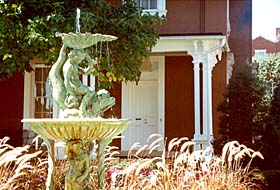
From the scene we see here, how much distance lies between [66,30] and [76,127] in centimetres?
419

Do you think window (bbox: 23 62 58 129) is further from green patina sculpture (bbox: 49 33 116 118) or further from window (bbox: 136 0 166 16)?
green patina sculpture (bbox: 49 33 116 118)

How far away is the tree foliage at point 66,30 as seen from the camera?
10680 millimetres

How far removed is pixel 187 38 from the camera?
14.6m

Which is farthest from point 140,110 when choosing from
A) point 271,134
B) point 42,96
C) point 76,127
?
point 76,127

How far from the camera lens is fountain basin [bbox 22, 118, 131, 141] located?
6.96 m

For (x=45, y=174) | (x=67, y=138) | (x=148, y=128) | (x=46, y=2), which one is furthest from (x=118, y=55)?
(x=148, y=128)

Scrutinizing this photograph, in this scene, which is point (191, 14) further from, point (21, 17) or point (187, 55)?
point (21, 17)

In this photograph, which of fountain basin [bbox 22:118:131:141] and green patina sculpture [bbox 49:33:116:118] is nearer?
fountain basin [bbox 22:118:131:141]

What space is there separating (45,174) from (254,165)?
5.59 meters

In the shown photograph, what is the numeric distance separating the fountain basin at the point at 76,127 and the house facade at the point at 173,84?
7.46 meters

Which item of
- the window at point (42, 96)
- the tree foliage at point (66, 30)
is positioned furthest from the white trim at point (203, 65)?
the window at point (42, 96)

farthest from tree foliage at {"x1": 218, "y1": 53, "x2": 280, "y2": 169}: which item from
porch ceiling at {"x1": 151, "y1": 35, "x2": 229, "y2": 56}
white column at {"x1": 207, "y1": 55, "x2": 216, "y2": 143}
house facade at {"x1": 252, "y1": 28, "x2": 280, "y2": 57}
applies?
house facade at {"x1": 252, "y1": 28, "x2": 280, "y2": 57}

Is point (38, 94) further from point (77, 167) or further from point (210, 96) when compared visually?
point (77, 167)

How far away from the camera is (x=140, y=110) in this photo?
1684 cm
